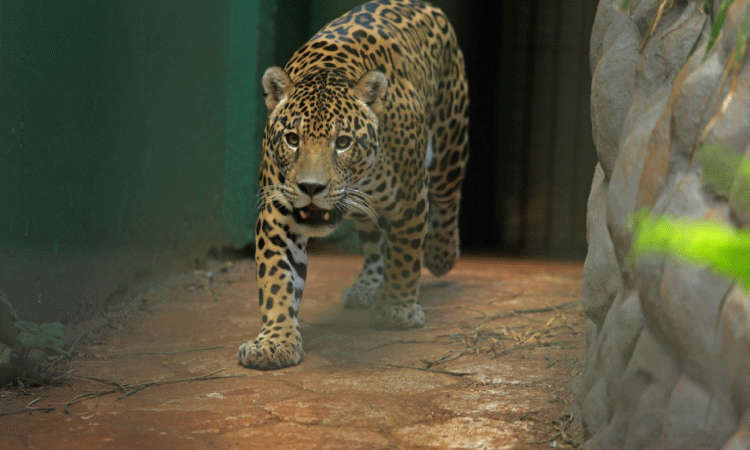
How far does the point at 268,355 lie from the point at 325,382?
317mm

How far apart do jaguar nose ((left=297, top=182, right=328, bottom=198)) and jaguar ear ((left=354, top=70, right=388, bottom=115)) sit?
71 cm

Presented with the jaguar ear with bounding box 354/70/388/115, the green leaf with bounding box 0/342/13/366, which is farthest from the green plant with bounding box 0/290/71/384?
the jaguar ear with bounding box 354/70/388/115

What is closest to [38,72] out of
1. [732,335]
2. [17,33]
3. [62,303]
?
[17,33]

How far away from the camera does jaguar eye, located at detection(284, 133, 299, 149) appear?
12.5ft

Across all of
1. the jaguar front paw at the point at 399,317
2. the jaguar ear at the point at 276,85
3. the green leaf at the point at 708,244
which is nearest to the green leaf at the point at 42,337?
the jaguar ear at the point at 276,85

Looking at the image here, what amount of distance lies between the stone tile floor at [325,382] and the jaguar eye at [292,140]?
3.31 ft

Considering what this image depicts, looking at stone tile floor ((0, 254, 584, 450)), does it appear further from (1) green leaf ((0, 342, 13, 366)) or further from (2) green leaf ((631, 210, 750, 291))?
(2) green leaf ((631, 210, 750, 291))

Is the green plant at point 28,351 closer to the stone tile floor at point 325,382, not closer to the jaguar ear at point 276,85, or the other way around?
the stone tile floor at point 325,382

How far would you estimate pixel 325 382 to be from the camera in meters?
3.45

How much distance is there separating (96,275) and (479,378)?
7.64 ft

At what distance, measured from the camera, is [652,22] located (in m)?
2.29

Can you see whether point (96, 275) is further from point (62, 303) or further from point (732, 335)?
point (732, 335)

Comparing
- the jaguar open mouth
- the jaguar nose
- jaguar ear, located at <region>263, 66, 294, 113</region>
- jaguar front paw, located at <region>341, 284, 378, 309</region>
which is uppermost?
jaguar ear, located at <region>263, 66, 294, 113</region>

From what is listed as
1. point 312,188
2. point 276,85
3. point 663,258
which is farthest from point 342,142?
point 663,258
